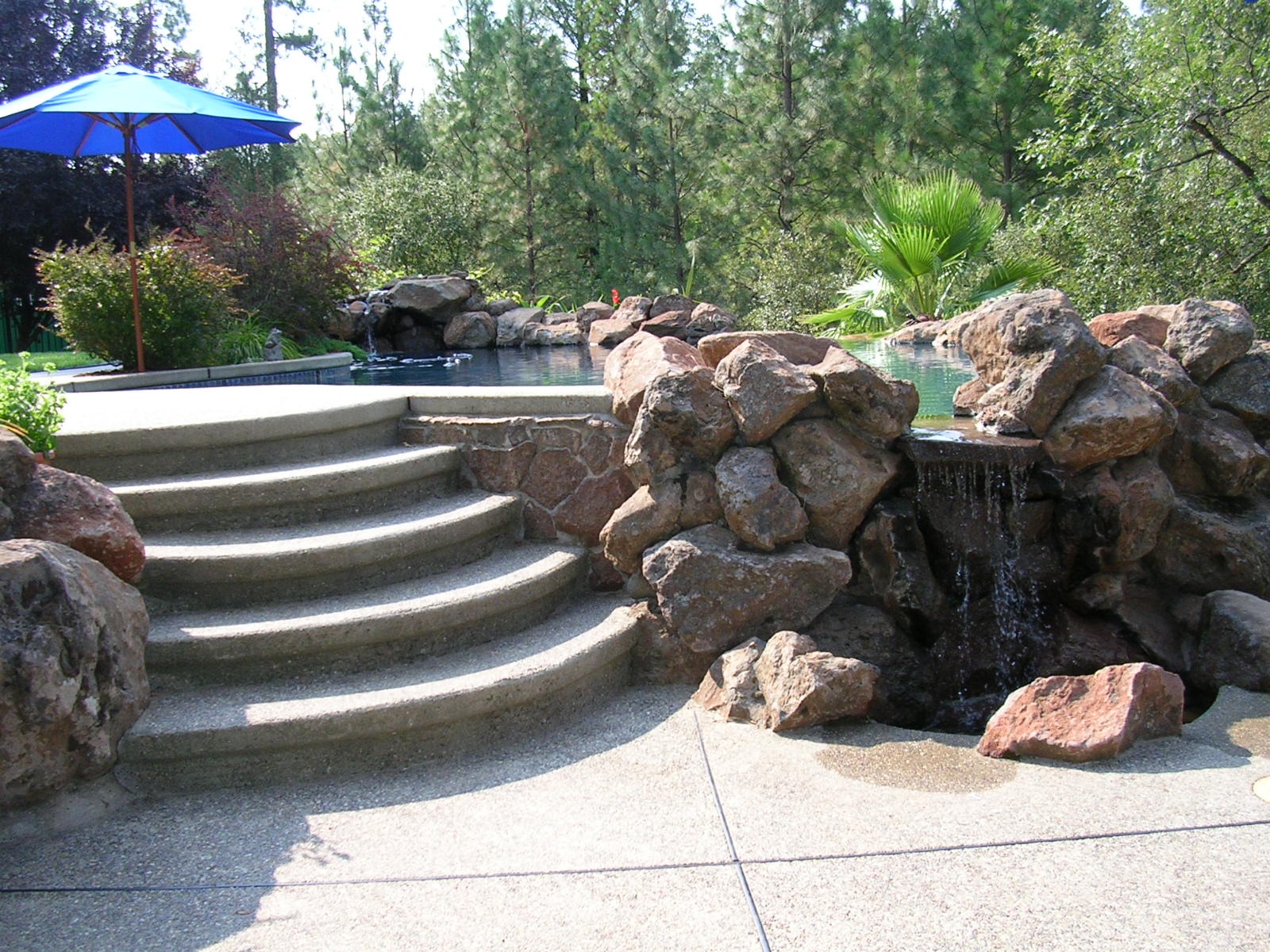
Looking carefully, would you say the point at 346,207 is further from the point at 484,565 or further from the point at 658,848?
the point at 658,848

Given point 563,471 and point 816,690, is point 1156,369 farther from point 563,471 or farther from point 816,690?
point 563,471

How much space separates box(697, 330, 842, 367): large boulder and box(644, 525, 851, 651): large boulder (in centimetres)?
116

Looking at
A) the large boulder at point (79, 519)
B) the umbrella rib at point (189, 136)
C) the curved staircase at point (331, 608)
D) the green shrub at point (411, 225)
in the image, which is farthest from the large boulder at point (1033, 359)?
the green shrub at point (411, 225)

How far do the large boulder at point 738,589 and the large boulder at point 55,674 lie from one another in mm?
1978

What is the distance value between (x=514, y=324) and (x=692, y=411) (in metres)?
11.7

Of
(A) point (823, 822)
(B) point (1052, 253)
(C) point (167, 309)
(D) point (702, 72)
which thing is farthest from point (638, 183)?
(A) point (823, 822)

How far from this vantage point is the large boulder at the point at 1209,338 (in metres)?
4.81

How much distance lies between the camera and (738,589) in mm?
4031

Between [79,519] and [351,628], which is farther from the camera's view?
[351,628]

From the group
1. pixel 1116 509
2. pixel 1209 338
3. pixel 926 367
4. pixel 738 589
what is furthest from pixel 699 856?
pixel 926 367

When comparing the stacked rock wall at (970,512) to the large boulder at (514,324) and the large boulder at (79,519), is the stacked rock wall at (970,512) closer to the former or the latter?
the large boulder at (79,519)

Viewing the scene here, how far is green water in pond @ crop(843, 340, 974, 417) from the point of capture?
6.14 m

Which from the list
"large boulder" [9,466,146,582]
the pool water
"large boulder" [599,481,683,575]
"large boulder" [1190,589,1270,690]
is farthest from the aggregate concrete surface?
the pool water

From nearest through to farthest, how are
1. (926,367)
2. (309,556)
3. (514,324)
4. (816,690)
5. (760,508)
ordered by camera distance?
1. (816,690)
2. (309,556)
3. (760,508)
4. (926,367)
5. (514,324)
